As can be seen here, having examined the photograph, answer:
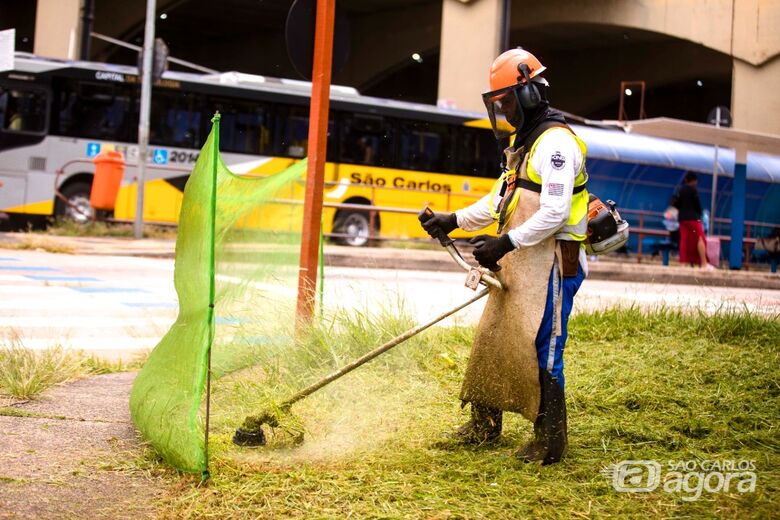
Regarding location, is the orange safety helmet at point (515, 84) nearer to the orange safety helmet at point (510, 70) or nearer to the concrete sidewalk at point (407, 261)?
the orange safety helmet at point (510, 70)

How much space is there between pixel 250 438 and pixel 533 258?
1431 mm

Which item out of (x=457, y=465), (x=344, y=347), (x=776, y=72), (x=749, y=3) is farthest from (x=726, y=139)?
(x=457, y=465)

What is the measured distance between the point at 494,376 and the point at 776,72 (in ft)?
35.5

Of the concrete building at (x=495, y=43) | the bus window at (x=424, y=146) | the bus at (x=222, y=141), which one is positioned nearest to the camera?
the concrete building at (x=495, y=43)

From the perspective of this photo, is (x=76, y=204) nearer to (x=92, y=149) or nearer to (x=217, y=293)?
(x=92, y=149)

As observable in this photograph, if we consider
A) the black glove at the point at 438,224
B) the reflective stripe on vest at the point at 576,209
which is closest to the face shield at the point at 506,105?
the reflective stripe on vest at the point at 576,209

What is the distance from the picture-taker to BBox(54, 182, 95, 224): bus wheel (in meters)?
20.0

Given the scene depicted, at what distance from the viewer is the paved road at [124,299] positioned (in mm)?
7410

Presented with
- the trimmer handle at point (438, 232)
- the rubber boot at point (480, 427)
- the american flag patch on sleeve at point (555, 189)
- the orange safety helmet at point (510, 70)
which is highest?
the orange safety helmet at point (510, 70)

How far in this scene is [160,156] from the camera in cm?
2094

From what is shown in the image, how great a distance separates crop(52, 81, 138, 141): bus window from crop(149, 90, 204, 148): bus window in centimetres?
47

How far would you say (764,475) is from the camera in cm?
413

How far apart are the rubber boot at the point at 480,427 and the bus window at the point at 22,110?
56.9 feet

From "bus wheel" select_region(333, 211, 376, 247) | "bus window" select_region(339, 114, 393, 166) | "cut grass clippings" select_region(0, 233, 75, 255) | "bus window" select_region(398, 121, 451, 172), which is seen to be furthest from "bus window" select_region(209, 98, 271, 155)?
"cut grass clippings" select_region(0, 233, 75, 255)
